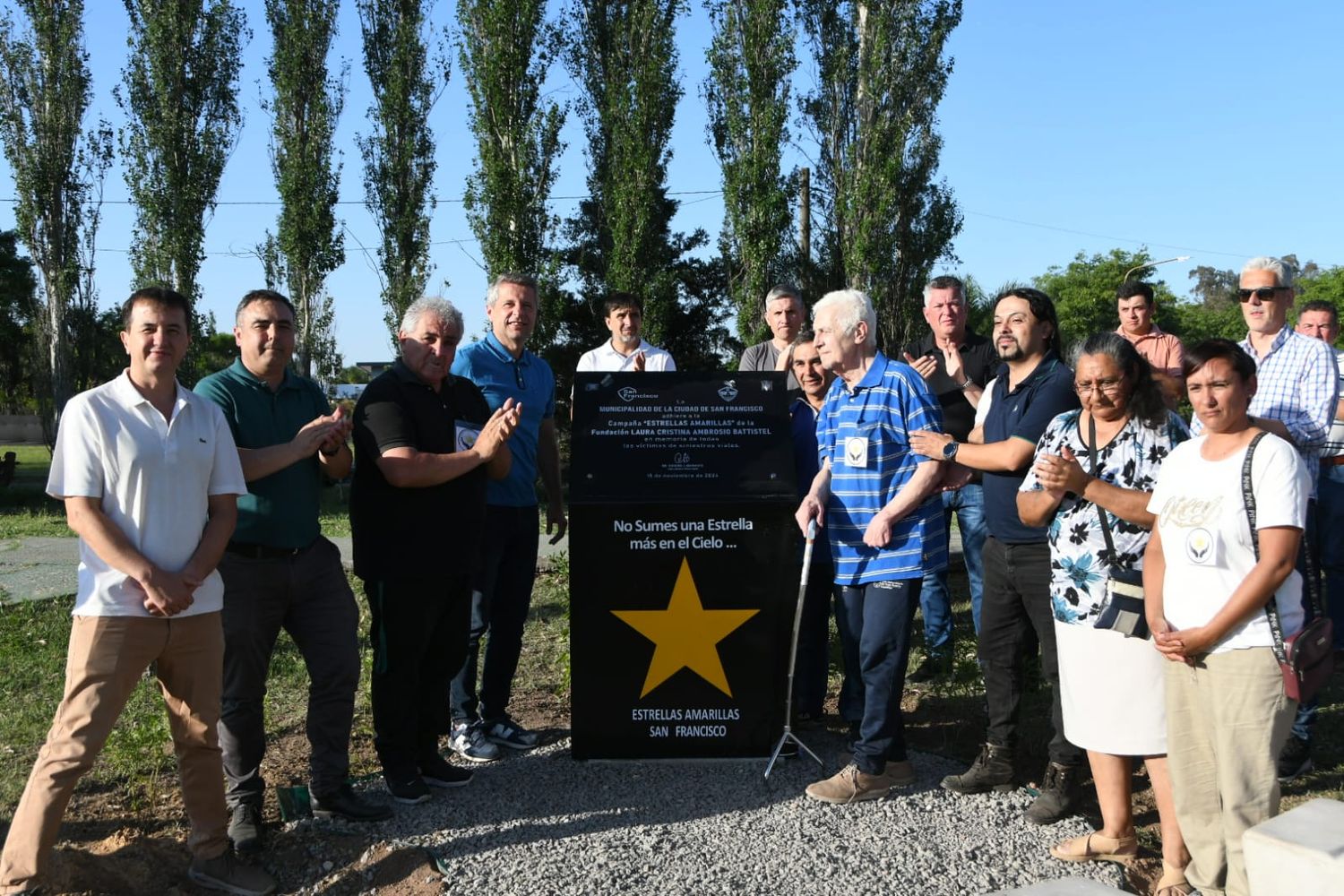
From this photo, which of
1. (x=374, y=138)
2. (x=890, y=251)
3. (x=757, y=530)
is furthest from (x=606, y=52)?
(x=757, y=530)

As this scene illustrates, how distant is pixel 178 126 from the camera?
848 inches

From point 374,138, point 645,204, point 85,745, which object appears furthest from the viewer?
point 374,138

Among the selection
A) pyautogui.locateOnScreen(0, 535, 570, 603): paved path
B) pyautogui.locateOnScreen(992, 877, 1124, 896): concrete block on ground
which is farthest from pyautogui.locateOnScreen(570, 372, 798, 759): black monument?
pyautogui.locateOnScreen(0, 535, 570, 603): paved path

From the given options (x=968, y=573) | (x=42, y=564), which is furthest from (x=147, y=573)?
(x=42, y=564)

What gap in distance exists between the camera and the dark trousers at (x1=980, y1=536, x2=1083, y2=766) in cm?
391

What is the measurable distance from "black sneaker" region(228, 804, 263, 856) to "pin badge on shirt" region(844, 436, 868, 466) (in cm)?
240

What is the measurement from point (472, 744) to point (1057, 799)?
7.49 ft

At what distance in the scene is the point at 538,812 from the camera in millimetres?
3949

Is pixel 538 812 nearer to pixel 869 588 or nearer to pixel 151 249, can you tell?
pixel 869 588

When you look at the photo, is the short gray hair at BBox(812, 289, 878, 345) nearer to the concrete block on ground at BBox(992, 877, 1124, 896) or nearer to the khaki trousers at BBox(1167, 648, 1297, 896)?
the khaki trousers at BBox(1167, 648, 1297, 896)

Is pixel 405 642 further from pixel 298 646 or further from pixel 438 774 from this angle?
pixel 438 774

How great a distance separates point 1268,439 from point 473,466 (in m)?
2.53

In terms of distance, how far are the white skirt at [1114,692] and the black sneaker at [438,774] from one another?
2238 mm

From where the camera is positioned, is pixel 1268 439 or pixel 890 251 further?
pixel 890 251
